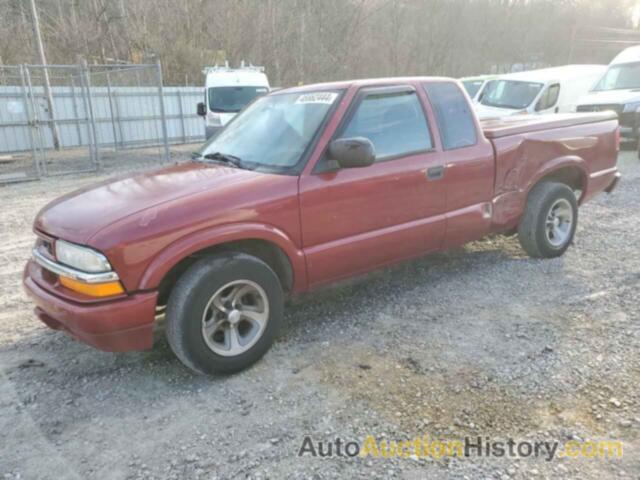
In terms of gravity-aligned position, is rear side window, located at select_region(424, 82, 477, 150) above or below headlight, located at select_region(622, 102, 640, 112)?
above

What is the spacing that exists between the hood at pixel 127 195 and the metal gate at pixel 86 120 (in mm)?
9397

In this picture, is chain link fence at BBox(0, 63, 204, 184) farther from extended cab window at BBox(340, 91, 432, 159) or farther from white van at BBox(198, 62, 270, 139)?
extended cab window at BBox(340, 91, 432, 159)

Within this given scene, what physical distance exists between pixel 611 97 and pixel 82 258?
13.8 metres

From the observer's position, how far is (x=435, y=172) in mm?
4055

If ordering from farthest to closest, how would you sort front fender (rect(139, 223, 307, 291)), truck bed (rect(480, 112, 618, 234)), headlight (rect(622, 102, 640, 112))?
headlight (rect(622, 102, 640, 112)) → truck bed (rect(480, 112, 618, 234)) → front fender (rect(139, 223, 307, 291))

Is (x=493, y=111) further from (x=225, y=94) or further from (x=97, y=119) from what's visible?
(x=97, y=119)

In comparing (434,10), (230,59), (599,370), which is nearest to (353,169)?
(599,370)

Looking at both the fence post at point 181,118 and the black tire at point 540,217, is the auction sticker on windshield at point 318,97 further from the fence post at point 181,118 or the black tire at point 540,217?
the fence post at point 181,118

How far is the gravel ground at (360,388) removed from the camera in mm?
2510

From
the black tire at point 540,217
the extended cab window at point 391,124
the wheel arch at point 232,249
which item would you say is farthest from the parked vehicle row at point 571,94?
the wheel arch at point 232,249

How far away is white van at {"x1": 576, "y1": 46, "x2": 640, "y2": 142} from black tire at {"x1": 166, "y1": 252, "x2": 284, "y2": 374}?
12.3 m

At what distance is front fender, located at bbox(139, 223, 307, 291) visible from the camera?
288cm

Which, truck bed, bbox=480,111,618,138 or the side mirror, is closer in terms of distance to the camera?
the side mirror

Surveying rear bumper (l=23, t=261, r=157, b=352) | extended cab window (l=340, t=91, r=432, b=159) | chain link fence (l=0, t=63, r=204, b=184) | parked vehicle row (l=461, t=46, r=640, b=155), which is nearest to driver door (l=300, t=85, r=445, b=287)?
extended cab window (l=340, t=91, r=432, b=159)
